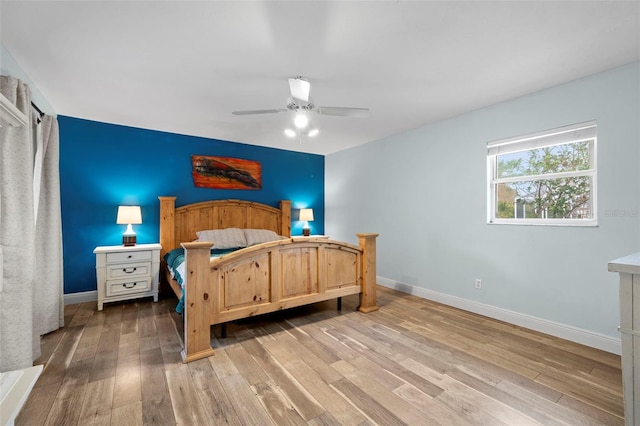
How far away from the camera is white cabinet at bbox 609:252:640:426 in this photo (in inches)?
49.1

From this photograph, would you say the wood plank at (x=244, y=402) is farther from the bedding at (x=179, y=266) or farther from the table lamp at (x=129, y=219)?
the table lamp at (x=129, y=219)

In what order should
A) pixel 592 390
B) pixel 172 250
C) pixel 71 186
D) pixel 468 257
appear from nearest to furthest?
pixel 592 390, pixel 468 257, pixel 71 186, pixel 172 250

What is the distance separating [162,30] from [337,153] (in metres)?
3.79

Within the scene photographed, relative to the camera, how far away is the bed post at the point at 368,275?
3.31m

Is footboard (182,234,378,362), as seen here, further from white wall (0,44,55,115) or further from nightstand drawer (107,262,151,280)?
white wall (0,44,55,115)

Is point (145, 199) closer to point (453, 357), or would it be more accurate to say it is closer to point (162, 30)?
point (162, 30)

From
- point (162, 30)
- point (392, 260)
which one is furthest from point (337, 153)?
point (162, 30)

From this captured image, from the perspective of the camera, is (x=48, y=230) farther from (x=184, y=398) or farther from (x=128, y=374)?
(x=184, y=398)

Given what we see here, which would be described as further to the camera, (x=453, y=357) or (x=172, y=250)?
(x=172, y=250)

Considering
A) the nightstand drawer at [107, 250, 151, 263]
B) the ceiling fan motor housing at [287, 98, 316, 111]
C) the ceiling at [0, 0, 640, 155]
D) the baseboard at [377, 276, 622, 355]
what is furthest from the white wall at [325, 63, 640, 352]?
the nightstand drawer at [107, 250, 151, 263]

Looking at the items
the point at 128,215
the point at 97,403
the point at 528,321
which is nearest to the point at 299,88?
the point at 97,403

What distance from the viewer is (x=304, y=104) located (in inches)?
96.5

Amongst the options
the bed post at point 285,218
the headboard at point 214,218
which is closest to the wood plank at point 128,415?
the headboard at point 214,218

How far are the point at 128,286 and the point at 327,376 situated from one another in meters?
2.85
